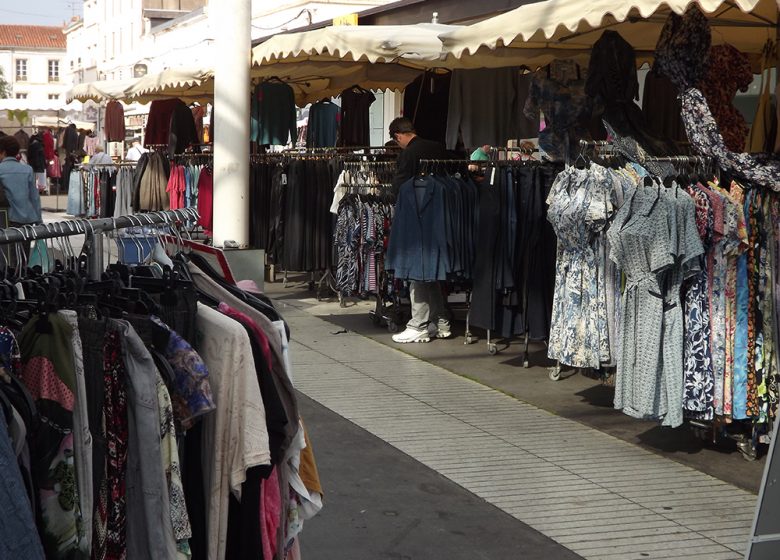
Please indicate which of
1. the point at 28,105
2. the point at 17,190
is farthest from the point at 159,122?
the point at 28,105

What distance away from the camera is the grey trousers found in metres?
9.92

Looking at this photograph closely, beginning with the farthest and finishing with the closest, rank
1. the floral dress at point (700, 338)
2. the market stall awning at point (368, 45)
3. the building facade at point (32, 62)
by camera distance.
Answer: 1. the building facade at point (32, 62)
2. the market stall awning at point (368, 45)
3. the floral dress at point (700, 338)

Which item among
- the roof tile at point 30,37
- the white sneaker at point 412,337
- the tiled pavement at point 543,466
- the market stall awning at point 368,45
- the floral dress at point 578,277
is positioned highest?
the roof tile at point 30,37

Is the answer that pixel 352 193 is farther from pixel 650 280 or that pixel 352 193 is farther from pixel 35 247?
pixel 35 247

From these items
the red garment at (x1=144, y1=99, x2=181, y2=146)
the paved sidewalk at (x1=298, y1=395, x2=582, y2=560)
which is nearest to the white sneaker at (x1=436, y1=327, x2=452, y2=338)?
the paved sidewalk at (x1=298, y1=395, x2=582, y2=560)

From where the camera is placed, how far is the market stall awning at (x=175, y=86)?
43.3 ft

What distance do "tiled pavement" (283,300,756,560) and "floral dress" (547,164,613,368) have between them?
52 cm

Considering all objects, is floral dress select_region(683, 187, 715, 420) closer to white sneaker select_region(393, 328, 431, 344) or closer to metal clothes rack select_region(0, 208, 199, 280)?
metal clothes rack select_region(0, 208, 199, 280)

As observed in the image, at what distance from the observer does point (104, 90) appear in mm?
16281

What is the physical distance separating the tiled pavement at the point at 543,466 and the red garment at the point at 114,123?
456 inches

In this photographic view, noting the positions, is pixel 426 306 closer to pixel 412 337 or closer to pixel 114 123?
pixel 412 337

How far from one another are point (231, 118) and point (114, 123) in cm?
1295

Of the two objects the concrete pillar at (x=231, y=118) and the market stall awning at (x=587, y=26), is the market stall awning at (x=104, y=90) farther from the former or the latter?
the concrete pillar at (x=231, y=118)

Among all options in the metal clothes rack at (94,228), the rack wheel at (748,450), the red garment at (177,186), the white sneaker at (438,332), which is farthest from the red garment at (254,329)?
the red garment at (177,186)
